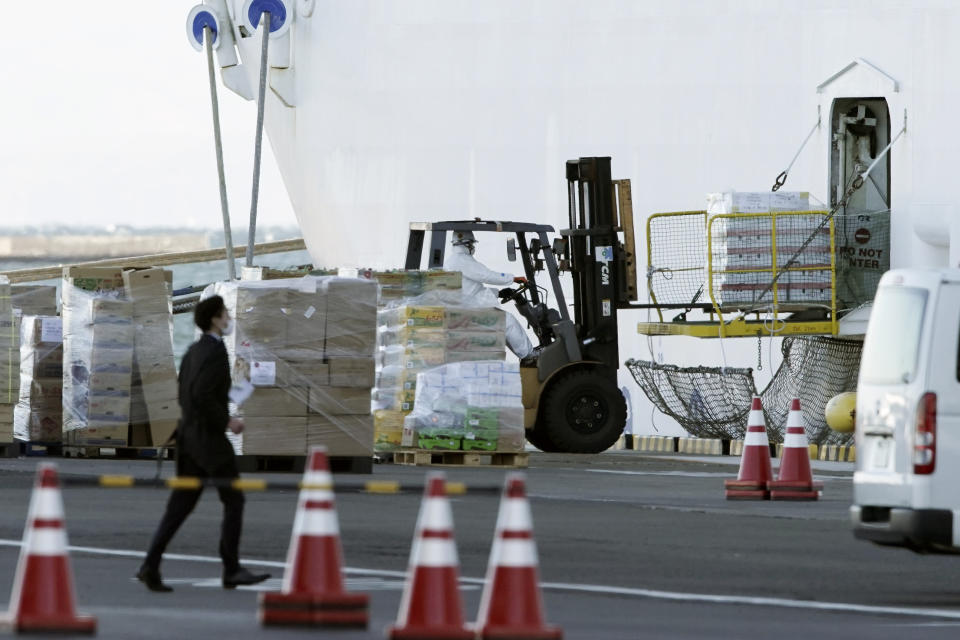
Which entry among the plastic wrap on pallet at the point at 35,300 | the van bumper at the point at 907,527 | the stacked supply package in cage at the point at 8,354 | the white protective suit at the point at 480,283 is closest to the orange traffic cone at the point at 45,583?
the van bumper at the point at 907,527

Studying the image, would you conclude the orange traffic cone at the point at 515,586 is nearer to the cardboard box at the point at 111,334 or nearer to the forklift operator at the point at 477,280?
the cardboard box at the point at 111,334

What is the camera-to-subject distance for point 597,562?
40.1 ft

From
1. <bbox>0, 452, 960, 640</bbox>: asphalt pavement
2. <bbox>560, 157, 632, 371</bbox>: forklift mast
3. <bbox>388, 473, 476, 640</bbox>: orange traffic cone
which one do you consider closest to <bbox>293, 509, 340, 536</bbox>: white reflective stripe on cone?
<bbox>0, 452, 960, 640</bbox>: asphalt pavement

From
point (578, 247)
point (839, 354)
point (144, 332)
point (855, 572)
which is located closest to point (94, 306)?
point (144, 332)

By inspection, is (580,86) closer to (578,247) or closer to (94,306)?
(578,247)

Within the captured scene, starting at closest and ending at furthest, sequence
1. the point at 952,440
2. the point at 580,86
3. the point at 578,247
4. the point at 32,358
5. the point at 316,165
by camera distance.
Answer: the point at 952,440 < the point at 32,358 < the point at 578,247 < the point at 580,86 < the point at 316,165

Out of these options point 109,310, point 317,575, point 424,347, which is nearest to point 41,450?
point 109,310

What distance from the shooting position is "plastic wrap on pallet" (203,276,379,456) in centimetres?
1916

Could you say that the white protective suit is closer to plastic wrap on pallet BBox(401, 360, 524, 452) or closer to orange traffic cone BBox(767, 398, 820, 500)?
plastic wrap on pallet BBox(401, 360, 524, 452)

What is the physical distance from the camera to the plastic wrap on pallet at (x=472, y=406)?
20.5 meters

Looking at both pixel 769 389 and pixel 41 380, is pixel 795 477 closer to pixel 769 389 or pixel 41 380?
pixel 769 389

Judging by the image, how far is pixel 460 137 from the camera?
102ft

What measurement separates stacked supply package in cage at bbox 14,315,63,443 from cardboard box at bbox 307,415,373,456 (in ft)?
13.6

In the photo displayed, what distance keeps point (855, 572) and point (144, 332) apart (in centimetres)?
1078
